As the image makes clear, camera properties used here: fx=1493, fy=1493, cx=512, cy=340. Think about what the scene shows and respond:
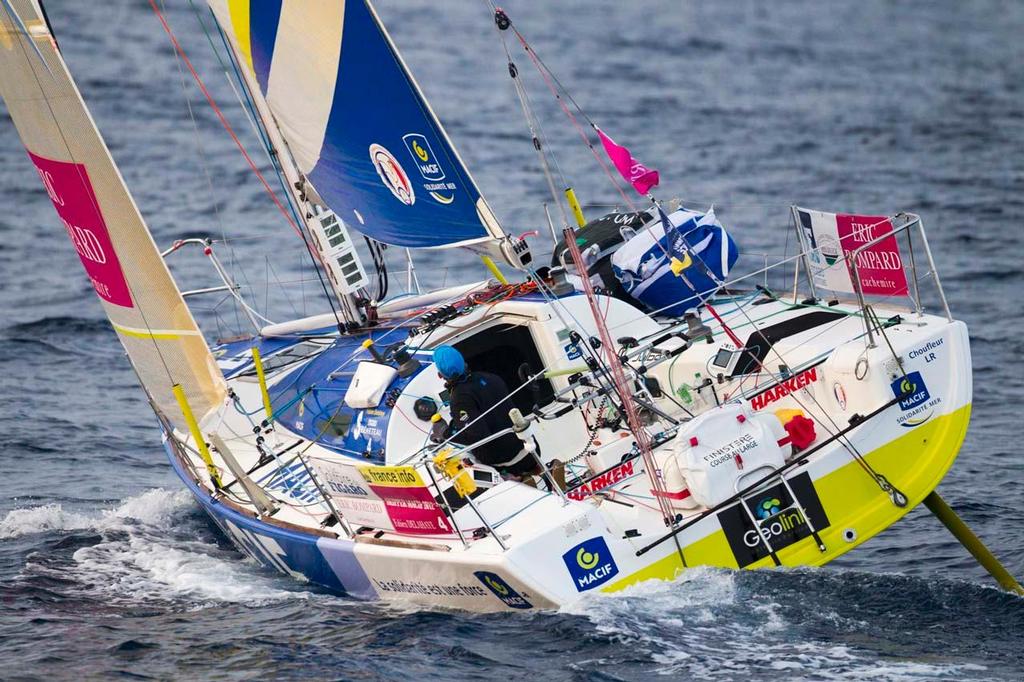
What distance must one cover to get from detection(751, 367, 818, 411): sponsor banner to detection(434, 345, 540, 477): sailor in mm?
1538

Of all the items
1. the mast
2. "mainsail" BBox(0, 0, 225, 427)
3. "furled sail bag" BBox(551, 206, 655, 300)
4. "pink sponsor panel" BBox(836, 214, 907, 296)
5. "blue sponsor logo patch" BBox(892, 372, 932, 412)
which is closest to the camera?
"blue sponsor logo patch" BBox(892, 372, 932, 412)

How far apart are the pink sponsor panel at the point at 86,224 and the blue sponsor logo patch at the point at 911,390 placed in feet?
17.0

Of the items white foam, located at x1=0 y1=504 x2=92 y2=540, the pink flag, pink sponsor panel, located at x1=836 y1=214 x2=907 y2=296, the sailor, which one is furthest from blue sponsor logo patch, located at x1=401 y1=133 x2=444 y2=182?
white foam, located at x1=0 y1=504 x2=92 y2=540

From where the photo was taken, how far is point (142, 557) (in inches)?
408

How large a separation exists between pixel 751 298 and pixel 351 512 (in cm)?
381

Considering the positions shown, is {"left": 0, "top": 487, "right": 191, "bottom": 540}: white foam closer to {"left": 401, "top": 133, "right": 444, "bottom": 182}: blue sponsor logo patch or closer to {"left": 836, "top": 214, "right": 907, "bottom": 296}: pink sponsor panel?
{"left": 401, "top": 133, "right": 444, "bottom": 182}: blue sponsor logo patch

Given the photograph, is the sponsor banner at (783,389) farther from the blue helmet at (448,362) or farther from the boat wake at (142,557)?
the boat wake at (142,557)

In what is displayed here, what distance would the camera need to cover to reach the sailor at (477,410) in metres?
9.48

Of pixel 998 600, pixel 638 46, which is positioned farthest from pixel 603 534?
pixel 638 46

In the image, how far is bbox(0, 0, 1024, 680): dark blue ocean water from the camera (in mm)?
8258

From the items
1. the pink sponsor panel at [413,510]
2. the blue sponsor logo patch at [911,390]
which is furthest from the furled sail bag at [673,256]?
the pink sponsor panel at [413,510]

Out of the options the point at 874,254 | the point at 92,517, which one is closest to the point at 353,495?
the point at 92,517

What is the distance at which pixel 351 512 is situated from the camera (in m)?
9.20

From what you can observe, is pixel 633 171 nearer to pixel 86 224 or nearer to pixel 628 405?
pixel 628 405
